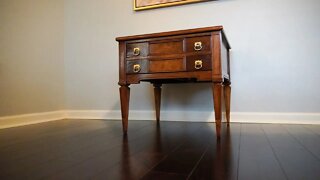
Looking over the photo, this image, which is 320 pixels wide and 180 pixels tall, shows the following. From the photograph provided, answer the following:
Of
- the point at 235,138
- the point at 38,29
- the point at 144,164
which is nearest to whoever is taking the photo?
the point at 144,164

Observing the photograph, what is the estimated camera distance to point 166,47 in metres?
1.43

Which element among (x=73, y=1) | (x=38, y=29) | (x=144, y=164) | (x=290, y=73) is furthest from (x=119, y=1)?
(x=144, y=164)

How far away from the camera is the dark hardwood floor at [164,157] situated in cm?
72

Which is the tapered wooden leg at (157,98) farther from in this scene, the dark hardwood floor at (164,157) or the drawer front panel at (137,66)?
the dark hardwood floor at (164,157)

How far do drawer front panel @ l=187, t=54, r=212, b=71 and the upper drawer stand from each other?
0.98 feet

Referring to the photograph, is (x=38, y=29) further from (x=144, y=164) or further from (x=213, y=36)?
(x=144, y=164)

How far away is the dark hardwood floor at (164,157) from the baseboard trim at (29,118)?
0.61 meters

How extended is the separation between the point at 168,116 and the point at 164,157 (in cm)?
126

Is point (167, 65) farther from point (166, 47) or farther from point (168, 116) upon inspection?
point (168, 116)

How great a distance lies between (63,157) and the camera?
3.06 feet

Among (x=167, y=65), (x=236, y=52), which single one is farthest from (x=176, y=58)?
(x=236, y=52)

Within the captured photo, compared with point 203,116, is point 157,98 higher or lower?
higher

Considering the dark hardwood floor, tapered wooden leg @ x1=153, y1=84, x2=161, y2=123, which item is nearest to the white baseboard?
tapered wooden leg @ x1=153, y1=84, x2=161, y2=123

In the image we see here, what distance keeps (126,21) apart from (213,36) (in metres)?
1.31
